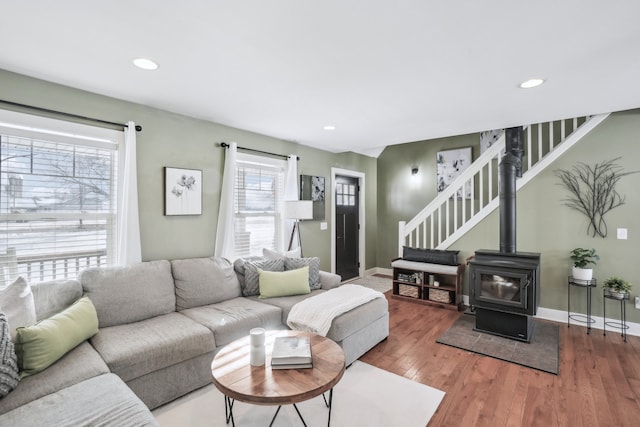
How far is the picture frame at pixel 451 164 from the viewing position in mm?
5293

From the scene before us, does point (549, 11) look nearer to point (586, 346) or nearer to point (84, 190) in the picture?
point (586, 346)

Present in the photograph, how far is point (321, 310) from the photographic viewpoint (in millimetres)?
2705

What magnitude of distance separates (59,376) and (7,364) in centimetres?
24

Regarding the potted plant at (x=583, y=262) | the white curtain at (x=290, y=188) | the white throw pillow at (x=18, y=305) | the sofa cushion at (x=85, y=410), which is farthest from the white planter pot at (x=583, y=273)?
the white throw pillow at (x=18, y=305)

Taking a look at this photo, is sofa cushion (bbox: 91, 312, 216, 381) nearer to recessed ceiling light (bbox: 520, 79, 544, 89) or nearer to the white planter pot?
recessed ceiling light (bbox: 520, 79, 544, 89)

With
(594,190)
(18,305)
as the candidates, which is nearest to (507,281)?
(594,190)

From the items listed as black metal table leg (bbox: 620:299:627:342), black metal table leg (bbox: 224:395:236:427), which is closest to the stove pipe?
black metal table leg (bbox: 620:299:627:342)

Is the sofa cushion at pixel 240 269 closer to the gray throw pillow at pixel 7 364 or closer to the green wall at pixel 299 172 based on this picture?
the green wall at pixel 299 172

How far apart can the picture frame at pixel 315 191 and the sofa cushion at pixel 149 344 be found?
263 centimetres

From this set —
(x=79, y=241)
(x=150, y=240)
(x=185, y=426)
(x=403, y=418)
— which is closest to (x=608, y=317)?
(x=403, y=418)

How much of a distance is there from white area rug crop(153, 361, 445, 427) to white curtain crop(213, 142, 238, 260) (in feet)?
5.05

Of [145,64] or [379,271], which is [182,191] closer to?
[145,64]

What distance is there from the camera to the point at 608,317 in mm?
3475

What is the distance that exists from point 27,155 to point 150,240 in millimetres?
1149
